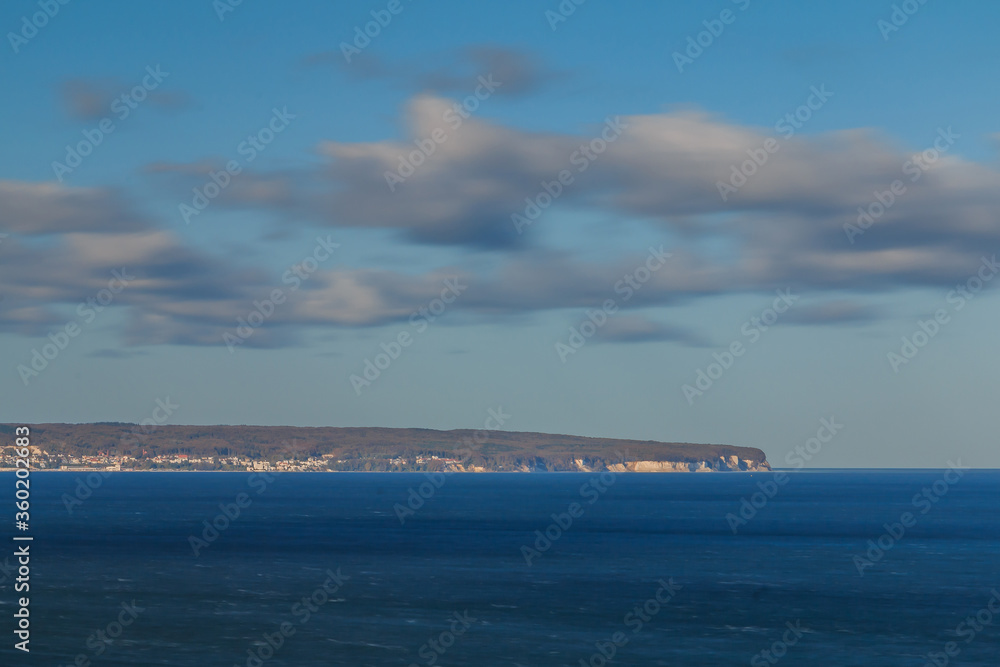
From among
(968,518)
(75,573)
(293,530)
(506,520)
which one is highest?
(968,518)

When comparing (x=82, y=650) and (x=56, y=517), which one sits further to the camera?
(x=56, y=517)

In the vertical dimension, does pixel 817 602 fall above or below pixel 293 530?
below

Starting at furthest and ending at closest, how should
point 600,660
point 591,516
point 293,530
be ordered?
point 591,516, point 293,530, point 600,660

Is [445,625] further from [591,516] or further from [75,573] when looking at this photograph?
[591,516]

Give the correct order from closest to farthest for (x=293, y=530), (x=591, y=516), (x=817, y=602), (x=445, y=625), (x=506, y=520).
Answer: (x=445, y=625)
(x=817, y=602)
(x=293, y=530)
(x=506, y=520)
(x=591, y=516)

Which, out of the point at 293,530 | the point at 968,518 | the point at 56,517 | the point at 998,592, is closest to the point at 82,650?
the point at 998,592

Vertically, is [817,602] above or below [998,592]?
below

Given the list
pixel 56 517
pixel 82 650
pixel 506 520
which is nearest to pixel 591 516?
pixel 506 520

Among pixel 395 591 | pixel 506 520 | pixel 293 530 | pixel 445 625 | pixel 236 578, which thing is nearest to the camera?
pixel 445 625

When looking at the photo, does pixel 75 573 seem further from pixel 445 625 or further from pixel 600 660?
pixel 600 660
